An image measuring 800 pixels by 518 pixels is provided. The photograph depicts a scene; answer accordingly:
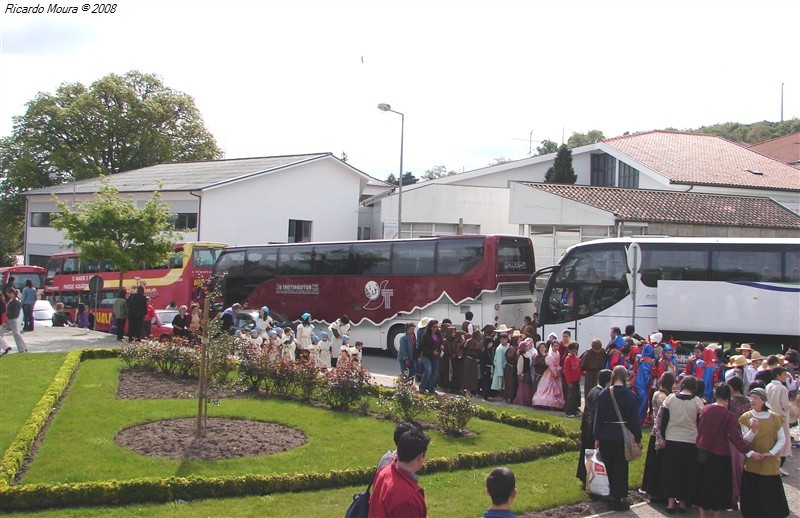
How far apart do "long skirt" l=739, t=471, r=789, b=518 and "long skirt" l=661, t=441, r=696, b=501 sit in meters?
0.59

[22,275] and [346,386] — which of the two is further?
[22,275]

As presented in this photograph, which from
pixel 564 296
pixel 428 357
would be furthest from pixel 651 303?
pixel 428 357

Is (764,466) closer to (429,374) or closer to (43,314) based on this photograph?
(429,374)

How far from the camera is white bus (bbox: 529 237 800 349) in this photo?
16172mm

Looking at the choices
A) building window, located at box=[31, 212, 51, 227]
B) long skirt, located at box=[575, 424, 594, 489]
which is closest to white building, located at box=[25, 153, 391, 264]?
building window, located at box=[31, 212, 51, 227]

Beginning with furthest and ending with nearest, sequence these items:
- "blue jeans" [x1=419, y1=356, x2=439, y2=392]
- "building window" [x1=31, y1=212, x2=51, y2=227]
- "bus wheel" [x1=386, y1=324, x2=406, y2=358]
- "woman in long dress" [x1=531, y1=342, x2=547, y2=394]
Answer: "building window" [x1=31, y1=212, x2=51, y2=227]
"bus wheel" [x1=386, y1=324, x2=406, y2=358]
"blue jeans" [x1=419, y1=356, x2=439, y2=392]
"woman in long dress" [x1=531, y1=342, x2=547, y2=394]

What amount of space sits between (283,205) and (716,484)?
114 ft

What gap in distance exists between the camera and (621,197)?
30781 millimetres

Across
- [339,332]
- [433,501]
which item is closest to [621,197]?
[339,332]

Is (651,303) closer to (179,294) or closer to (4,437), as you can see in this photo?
(4,437)

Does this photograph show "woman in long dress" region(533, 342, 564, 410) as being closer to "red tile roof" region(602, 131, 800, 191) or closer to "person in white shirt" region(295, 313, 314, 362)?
"person in white shirt" region(295, 313, 314, 362)

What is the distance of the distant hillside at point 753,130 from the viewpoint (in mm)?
76125

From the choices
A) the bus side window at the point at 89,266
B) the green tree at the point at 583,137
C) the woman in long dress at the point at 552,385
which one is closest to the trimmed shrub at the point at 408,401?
the woman in long dress at the point at 552,385

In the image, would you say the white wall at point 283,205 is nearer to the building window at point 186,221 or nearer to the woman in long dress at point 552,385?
the building window at point 186,221
